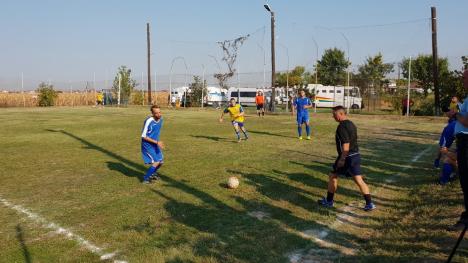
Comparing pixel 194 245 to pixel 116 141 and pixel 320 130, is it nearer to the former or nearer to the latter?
pixel 116 141

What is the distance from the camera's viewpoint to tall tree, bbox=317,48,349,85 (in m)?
53.9

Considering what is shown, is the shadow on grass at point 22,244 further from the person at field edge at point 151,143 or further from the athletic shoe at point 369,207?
the athletic shoe at point 369,207

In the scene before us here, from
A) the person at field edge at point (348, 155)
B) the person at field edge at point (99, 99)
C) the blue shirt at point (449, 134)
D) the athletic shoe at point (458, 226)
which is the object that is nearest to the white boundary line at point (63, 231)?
the person at field edge at point (348, 155)

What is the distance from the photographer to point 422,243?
506 centimetres

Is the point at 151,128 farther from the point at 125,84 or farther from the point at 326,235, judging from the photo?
the point at 125,84

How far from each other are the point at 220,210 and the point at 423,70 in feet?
135

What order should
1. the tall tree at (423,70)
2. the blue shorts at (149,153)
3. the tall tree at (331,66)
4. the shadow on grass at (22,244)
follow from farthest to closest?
the tall tree at (331,66), the tall tree at (423,70), the blue shorts at (149,153), the shadow on grass at (22,244)

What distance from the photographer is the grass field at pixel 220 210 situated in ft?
16.5

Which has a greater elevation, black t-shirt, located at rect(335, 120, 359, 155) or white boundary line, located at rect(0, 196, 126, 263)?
black t-shirt, located at rect(335, 120, 359, 155)

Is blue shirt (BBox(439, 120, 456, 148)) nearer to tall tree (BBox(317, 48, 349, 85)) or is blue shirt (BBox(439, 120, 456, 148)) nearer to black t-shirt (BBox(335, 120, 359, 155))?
black t-shirt (BBox(335, 120, 359, 155))

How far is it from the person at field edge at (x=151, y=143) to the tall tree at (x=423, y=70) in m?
29.8

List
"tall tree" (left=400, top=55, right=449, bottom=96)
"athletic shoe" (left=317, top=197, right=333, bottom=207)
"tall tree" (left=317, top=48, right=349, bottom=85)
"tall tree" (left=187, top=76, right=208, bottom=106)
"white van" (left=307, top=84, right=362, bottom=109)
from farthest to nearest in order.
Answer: "tall tree" (left=317, top=48, right=349, bottom=85) < "tall tree" (left=187, top=76, right=208, bottom=106) < "white van" (left=307, top=84, right=362, bottom=109) < "tall tree" (left=400, top=55, right=449, bottom=96) < "athletic shoe" (left=317, top=197, right=333, bottom=207)

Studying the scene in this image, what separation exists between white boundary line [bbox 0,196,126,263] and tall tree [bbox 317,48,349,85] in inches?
1933

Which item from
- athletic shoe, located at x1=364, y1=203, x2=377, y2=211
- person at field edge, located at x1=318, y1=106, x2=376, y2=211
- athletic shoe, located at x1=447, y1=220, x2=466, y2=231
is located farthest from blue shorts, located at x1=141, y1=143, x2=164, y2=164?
athletic shoe, located at x1=447, y1=220, x2=466, y2=231
